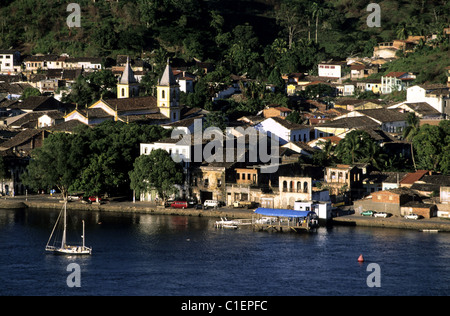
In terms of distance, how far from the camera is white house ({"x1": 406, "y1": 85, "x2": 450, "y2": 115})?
266 ft

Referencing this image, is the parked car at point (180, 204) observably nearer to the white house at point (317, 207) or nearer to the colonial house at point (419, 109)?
the white house at point (317, 207)

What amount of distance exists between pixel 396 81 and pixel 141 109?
27502mm

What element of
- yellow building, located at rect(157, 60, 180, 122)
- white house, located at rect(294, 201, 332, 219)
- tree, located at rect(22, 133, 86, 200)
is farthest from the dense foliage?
yellow building, located at rect(157, 60, 180, 122)

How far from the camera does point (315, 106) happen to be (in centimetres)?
8862

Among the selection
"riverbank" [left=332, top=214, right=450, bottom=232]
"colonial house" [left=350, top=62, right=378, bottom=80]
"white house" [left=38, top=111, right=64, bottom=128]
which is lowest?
"riverbank" [left=332, top=214, right=450, bottom=232]

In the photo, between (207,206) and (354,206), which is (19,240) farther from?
(354,206)

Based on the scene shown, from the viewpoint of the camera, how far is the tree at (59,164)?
61094 mm

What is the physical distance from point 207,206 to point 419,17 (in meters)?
62.7

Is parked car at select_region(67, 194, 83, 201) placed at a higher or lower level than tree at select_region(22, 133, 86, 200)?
lower

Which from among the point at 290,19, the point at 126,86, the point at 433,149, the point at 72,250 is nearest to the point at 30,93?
the point at 126,86

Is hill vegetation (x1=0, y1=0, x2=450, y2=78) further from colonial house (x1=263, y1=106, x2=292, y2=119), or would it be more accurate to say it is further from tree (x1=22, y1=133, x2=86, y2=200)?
tree (x1=22, y1=133, x2=86, y2=200)

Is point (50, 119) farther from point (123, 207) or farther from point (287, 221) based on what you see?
point (287, 221)

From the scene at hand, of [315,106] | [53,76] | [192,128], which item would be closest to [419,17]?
[315,106]

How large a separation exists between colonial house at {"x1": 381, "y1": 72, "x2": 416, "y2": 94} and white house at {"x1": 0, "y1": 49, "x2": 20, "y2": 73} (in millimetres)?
37853
